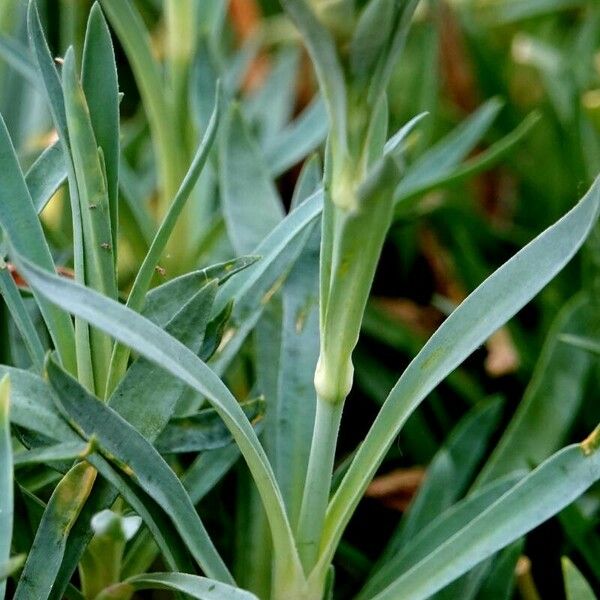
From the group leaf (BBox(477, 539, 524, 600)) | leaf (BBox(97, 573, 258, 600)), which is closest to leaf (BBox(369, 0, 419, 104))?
leaf (BBox(97, 573, 258, 600))

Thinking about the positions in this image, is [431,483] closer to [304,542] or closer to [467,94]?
[304,542]

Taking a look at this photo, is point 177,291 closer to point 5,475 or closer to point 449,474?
point 5,475

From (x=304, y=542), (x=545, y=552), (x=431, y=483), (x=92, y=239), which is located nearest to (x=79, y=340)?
(x=92, y=239)

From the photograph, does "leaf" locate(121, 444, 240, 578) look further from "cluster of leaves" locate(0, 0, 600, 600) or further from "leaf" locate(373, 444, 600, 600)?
"leaf" locate(373, 444, 600, 600)

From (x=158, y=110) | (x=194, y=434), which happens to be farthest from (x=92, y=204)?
(x=158, y=110)

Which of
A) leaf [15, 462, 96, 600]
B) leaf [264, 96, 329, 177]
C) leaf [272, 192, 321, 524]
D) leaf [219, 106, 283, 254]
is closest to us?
leaf [15, 462, 96, 600]

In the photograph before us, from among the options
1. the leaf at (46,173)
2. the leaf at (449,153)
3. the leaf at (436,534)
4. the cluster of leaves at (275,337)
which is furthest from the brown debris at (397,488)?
the leaf at (46,173)

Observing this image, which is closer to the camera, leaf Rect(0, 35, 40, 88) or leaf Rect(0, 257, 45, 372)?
leaf Rect(0, 257, 45, 372)

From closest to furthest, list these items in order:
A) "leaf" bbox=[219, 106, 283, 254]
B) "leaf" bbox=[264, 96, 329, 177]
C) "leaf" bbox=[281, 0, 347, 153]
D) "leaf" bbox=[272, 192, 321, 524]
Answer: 1. "leaf" bbox=[281, 0, 347, 153]
2. "leaf" bbox=[272, 192, 321, 524]
3. "leaf" bbox=[219, 106, 283, 254]
4. "leaf" bbox=[264, 96, 329, 177]

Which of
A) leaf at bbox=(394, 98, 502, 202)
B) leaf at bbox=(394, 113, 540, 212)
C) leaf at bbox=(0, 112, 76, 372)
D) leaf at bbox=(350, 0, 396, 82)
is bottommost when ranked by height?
leaf at bbox=(0, 112, 76, 372)
